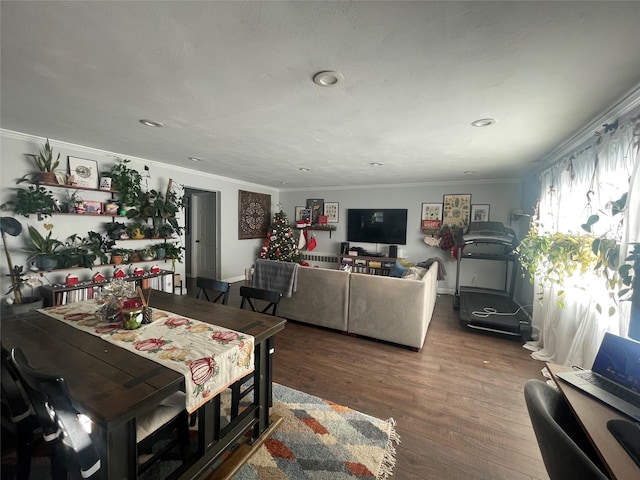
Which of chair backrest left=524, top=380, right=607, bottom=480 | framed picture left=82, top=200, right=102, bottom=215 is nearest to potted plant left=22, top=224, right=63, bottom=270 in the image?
framed picture left=82, top=200, right=102, bottom=215

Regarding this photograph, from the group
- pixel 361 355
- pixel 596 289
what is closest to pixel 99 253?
pixel 361 355

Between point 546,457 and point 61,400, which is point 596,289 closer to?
point 546,457

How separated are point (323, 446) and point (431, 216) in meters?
5.00

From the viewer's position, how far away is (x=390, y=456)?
5.35 ft

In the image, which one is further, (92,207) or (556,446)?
(92,207)

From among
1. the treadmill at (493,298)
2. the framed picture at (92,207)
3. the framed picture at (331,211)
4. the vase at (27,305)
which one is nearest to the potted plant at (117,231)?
the framed picture at (92,207)

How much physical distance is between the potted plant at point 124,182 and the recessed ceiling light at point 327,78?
3.44m

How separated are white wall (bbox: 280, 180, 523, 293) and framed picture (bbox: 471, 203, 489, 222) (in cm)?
7

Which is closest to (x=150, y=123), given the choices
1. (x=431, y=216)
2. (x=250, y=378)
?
(x=250, y=378)

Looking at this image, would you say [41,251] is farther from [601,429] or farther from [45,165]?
[601,429]

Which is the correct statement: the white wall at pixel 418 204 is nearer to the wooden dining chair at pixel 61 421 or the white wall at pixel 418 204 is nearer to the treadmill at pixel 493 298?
the treadmill at pixel 493 298

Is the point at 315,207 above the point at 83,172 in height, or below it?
below

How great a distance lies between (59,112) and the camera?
2307 millimetres

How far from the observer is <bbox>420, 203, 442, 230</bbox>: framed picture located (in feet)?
18.3
